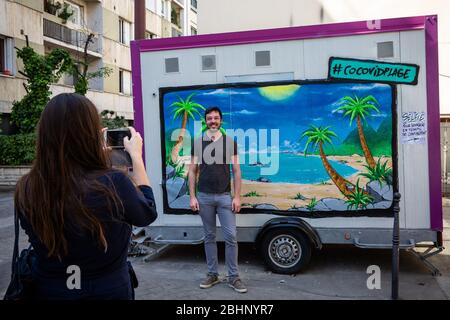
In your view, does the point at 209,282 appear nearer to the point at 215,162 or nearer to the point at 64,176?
the point at 215,162

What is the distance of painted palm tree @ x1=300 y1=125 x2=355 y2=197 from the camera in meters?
5.88

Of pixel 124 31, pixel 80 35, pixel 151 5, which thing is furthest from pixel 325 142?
pixel 151 5

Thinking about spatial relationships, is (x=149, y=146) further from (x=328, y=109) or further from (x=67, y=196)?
(x=67, y=196)

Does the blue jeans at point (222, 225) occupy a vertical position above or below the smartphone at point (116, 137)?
below

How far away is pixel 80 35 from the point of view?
27312 millimetres

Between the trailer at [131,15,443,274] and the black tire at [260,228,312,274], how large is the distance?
0.01 m

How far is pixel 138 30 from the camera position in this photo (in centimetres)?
937

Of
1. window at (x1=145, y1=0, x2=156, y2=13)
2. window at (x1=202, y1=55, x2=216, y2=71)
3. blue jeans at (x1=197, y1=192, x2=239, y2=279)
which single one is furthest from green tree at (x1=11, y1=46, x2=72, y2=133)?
window at (x1=145, y1=0, x2=156, y2=13)

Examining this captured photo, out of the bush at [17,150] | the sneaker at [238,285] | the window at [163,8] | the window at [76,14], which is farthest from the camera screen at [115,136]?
the window at [163,8]

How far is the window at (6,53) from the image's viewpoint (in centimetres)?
2081

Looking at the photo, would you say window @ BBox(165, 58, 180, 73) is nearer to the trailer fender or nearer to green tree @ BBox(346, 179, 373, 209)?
the trailer fender

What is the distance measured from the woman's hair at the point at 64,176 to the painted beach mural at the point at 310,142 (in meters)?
4.11

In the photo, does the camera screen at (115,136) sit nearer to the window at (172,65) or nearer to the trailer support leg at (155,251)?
the window at (172,65)

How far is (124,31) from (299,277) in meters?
29.4
